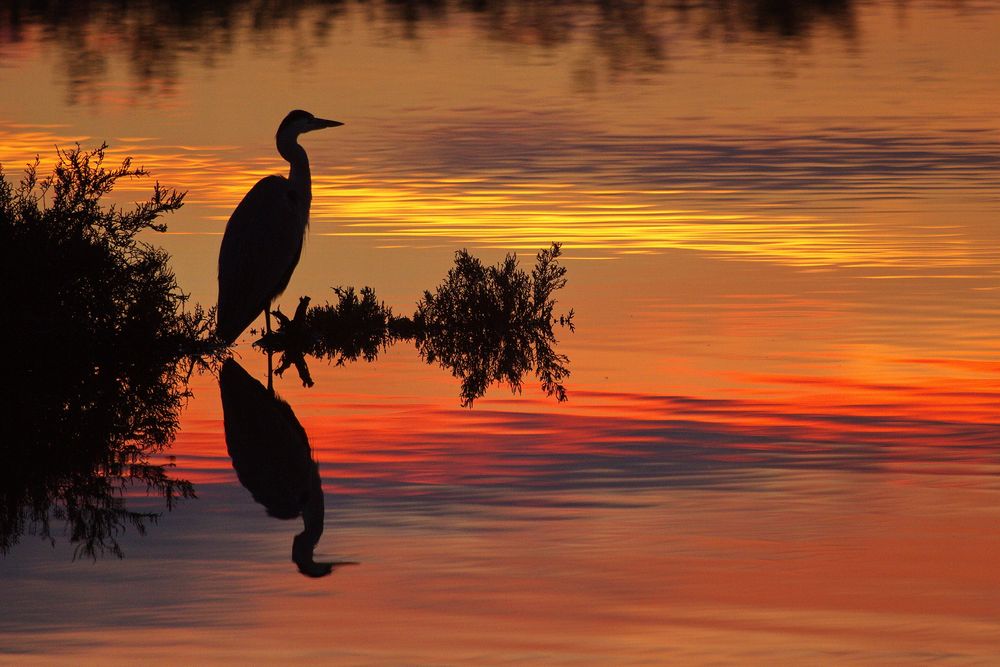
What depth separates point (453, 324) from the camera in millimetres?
15852

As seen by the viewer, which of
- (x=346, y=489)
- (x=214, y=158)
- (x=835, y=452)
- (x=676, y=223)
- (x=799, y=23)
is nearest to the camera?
(x=346, y=489)

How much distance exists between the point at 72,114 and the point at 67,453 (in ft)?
66.4

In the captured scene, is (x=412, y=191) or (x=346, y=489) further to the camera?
(x=412, y=191)

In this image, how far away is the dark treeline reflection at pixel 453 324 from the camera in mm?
15133

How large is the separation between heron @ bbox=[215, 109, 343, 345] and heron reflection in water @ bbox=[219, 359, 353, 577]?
91cm

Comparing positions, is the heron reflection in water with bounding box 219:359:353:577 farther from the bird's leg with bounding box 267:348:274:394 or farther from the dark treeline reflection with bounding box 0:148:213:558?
the dark treeline reflection with bounding box 0:148:213:558

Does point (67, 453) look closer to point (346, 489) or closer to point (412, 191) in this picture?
point (346, 489)

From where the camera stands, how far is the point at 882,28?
44.1 metres

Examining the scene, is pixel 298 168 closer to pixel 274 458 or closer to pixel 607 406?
pixel 607 406

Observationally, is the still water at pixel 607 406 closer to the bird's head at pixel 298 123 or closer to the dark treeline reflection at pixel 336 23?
the bird's head at pixel 298 123

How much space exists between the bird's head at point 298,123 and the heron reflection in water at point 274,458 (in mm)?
3272

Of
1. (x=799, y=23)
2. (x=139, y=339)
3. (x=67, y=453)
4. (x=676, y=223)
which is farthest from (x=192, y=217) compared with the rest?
(x=799, y=23)

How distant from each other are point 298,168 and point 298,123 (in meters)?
0.76

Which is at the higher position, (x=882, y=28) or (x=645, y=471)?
(x=645, y=471)
